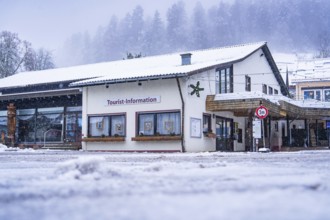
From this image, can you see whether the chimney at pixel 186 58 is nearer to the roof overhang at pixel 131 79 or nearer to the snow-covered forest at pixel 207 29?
the roof overhang at pixel 131 79

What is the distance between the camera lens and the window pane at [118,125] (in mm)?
21344

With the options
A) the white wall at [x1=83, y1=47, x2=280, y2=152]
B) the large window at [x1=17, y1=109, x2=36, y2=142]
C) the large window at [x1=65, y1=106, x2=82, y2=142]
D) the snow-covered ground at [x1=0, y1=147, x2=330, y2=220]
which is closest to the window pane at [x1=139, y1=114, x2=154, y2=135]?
the white wall at [x1=83, y1=47, x2=280, y2=152]

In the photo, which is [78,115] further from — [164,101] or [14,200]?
[14,200]

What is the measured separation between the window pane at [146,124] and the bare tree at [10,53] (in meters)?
31.0

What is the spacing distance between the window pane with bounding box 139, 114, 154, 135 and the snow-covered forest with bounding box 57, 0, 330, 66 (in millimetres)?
95840

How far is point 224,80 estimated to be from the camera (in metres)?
23.4

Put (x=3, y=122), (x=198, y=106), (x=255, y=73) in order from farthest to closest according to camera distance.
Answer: (x=3, y=122)
(x=255, y=73)
(x=198, y=106)

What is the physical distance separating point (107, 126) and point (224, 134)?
20.3 feet

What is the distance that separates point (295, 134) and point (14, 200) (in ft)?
101

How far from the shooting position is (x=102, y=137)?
21.8 metres

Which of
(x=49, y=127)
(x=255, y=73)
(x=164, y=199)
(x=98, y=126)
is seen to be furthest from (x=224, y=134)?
(x=164, y=199)

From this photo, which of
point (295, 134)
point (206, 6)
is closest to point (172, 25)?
point (206, 6)

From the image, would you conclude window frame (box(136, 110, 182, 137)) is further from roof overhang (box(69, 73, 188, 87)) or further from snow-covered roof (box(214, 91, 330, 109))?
snow-covered roof (box(214, 91, 330, 109))

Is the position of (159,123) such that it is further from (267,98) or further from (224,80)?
(267,98)
